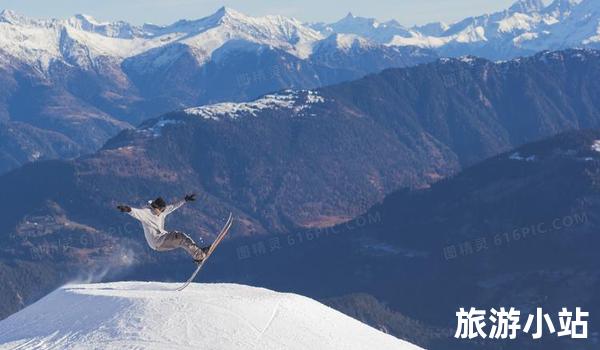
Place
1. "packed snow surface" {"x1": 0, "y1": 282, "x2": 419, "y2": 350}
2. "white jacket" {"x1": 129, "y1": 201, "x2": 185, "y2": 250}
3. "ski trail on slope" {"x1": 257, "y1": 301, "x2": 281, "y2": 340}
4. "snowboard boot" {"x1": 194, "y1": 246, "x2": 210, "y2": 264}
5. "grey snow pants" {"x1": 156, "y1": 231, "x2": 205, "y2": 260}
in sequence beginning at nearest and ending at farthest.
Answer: "packed snow surface" {"x1": 0, "y1": 282, "x2": 419, "y2": 350} < "ski trail on slope" {"x1": 257, "y1": 301, "x2": 281, "y2": 340} < "white jacket" {"x1": 129, "y1": 201, "x2": 185, "y2": 250} < "grey snow pants" {"x1": 156, "y1": 231, "x2": 205, "y2": 260} < "snowboard boot" {"x1": 194, "y1": 246, "x2": 210, "y2": 264}

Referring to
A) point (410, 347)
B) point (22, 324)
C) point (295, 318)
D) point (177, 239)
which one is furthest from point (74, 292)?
point (410, 347)

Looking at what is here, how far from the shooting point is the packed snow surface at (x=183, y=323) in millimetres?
44562

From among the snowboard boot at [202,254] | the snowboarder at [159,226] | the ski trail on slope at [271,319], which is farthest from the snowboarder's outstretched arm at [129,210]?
the ski trail on slope at [271,319]

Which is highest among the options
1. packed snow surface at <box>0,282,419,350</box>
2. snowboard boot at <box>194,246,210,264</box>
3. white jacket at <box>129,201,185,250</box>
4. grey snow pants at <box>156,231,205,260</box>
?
white jacket at <box>129,201,185,250</box>

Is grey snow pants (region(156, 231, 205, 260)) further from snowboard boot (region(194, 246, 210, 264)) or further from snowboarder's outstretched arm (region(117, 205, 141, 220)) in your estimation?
snowboarder's outstretched arm (region(117, 205, 141, 220))

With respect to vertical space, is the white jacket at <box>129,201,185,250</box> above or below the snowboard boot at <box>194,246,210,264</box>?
above

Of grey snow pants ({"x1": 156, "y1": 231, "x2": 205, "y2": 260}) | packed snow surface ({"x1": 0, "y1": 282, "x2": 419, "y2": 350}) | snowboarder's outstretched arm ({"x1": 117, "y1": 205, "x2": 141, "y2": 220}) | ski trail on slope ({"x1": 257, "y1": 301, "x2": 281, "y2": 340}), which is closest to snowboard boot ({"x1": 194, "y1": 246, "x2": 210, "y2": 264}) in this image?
grey snow pants ({"x1": 156, "y1": 231, "x2": 205, "y2": 260})

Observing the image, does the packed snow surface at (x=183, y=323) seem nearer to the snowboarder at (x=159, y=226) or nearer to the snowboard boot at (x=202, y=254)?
the snowboard boot at (x=202, y=254)

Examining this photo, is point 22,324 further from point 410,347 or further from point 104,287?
point 410,347

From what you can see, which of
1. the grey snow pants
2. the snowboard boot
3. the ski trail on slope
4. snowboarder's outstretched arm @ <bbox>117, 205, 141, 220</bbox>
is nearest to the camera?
snowboarder's outstretched arm @ <bbox>117, 205, 141, 220</bbox>

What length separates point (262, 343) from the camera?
44.7 m

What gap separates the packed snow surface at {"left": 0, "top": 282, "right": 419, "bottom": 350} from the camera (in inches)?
1754

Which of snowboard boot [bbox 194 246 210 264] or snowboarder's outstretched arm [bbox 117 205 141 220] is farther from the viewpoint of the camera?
snowboard boot [bbox 194 246 210 264]

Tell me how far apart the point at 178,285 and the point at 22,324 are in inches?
327
